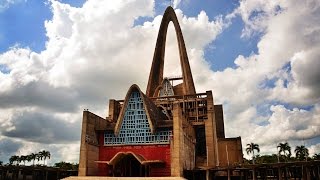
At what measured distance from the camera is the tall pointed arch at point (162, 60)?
6156 centimetres

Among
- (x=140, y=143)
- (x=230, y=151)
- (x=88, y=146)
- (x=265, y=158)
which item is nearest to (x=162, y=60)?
(x=230, y=151)

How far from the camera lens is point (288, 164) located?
3034 centimetres

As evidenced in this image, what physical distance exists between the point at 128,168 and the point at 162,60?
36071 millimetres

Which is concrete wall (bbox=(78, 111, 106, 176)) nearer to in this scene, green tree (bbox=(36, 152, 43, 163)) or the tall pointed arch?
the tall pointed arch

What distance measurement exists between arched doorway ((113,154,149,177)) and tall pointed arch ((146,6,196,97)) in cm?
2429

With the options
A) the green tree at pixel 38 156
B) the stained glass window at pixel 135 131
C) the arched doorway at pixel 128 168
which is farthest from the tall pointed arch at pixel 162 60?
the green tree at pixel 38 156

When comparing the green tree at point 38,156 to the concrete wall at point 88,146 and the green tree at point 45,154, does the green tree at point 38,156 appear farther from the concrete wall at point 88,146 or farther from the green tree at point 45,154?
the concrete wall at point 88,146

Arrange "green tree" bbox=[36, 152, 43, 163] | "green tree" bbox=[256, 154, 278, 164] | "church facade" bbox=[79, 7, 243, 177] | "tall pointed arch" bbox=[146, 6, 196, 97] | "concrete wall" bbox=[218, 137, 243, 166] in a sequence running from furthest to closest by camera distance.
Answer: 1. "green tree" bbox=[36, 152, 43, 163]
2. "green tree" bbox=[256, 154, 278, 164]
3. "tall pointed arch" bbox=[146, 6, 196, 97]
4. "concrete wall" bbox=[218, 137, 243, 166]
5. "church facade" bbox=[79, 7, 243, 177]

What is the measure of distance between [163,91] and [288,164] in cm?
3356

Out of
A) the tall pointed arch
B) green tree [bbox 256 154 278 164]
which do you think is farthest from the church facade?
green tree [bbox 256 154 278 164]

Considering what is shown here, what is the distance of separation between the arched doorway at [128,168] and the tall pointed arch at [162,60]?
2429cm

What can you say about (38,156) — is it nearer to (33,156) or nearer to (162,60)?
(33,156)

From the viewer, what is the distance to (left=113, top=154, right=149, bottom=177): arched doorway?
36594 millimetres

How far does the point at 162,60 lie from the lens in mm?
69062
